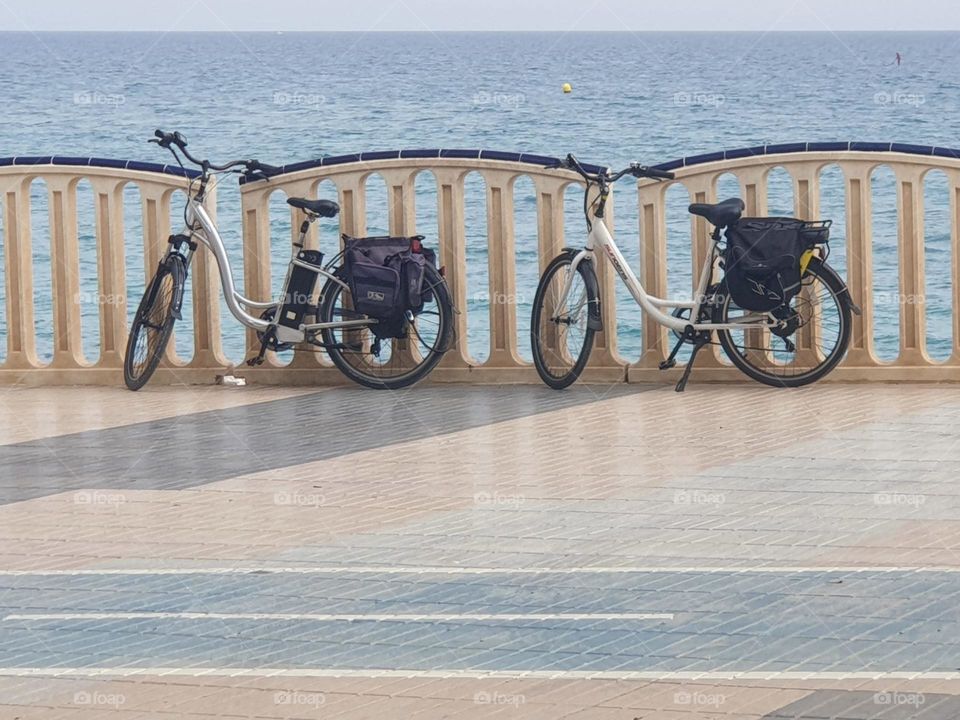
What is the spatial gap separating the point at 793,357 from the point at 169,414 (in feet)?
10.1

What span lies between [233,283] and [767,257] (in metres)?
2.73

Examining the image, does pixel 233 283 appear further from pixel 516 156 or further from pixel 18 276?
pixel 516 156

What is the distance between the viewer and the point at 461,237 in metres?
9.16

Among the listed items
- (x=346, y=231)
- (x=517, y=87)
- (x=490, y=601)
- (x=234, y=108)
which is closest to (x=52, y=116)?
(x=234, y=108)

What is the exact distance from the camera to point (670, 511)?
625 centimetres

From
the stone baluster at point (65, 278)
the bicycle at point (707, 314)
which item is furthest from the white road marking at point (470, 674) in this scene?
the stone baluster at point (65, 278)

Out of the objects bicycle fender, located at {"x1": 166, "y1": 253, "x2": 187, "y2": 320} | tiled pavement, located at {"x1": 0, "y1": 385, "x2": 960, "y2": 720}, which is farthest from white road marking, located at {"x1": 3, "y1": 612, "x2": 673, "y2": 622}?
bicycle fender, located at {"x1": 166, "y1": 253, "x2": 187, "y2": 320}

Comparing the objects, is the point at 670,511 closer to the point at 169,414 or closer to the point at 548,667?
the point at 548,667

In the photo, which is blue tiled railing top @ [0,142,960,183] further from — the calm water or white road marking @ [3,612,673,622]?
white road marking @ [3,612,673,622]

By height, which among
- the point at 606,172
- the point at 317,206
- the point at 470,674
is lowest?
the point at 470,674

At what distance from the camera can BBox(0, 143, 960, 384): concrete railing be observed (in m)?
8.77

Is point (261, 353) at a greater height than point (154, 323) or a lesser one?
lesser

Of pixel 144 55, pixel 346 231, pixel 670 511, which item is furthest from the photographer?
pixel 144 55

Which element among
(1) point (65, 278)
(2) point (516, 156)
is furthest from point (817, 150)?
(1) point (65, 278)
